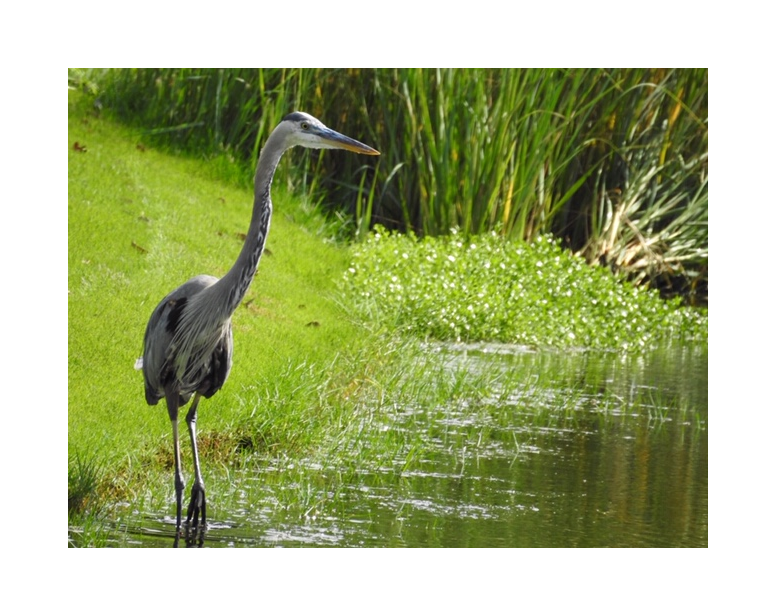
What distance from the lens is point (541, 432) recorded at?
21.5 feet

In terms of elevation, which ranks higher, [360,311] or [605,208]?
[605,208]

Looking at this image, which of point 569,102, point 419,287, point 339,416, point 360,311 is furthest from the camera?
point 569,102

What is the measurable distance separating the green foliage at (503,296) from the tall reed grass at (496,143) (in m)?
0.58

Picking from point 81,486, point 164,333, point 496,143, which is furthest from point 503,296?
point 81,486

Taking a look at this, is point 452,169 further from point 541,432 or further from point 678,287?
point 541,432

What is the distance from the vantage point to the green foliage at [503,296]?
28.9ft

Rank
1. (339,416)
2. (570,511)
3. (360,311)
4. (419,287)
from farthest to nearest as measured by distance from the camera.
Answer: (419,287) → (360,311) → (339,416) → (570,511)

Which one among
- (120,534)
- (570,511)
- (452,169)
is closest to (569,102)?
(452,169)

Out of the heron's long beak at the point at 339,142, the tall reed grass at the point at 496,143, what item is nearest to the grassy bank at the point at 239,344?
the tall reed grass at the point at 496,143

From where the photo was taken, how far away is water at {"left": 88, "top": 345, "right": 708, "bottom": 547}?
15.9 feet

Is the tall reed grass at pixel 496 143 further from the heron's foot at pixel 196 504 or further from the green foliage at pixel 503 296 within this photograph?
the heron's foot at pixel 196 504

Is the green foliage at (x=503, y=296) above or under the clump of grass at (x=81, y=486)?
above

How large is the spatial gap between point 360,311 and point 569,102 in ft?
10.6

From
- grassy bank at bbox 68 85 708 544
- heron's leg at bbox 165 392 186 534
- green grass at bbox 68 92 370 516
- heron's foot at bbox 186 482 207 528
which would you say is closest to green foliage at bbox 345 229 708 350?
grassy bank at bbox 68 85 708 544
